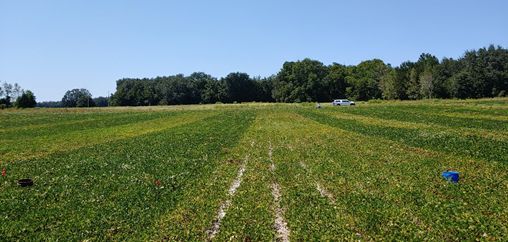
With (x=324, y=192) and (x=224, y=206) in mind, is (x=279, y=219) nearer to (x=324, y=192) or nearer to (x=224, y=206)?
(x=224, y=206)

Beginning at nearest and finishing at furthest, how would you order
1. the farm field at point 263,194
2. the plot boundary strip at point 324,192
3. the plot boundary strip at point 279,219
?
the plot boundary strip at point 279,219
the farm field at point 263,194
the plot boundary strip at point 324,192

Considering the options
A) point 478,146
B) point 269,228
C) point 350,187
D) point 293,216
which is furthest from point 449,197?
point 478,146

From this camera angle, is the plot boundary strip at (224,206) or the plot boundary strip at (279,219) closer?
the plot boundary strip at (279,219)

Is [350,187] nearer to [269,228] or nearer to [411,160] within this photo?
[269,228]

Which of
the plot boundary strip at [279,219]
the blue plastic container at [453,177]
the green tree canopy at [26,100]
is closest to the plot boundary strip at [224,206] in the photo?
the plot boundary strip at [279,219]

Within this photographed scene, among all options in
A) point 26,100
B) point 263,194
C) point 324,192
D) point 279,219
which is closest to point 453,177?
point 324,192

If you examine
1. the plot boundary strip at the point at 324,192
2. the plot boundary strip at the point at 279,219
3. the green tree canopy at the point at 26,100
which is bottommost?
the plot boundary strip at the point at 324,192

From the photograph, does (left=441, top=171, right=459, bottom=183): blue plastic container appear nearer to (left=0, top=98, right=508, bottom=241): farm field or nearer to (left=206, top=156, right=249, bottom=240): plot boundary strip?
(left=0, top=98, right=508, bottom=241): farm field

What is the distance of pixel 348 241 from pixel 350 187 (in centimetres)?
665

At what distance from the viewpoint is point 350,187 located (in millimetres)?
17641

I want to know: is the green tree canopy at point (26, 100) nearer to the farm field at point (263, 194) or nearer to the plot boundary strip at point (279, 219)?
the farm field at point (263, 194)

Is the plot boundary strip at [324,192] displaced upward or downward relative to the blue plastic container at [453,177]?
downward

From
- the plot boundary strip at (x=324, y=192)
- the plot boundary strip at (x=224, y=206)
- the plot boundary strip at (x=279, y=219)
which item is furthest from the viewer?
→ the plot boundary strip at (x=324, y=192)

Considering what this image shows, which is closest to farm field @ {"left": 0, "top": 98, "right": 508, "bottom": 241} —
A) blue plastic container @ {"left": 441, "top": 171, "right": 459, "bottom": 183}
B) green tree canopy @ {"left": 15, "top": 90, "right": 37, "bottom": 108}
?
blue plastic container @ {"left": 441, "top": 171, "right": 459, "bottom": 183}
